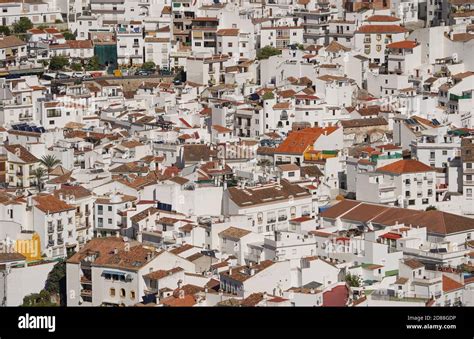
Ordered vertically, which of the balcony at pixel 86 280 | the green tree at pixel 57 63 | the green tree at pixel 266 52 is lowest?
the balcony at pixel 86 280

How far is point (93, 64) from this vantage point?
3372 cm

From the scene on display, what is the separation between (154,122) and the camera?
26.5 metres

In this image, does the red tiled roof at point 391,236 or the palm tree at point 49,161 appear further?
the palm tree at point 49,161

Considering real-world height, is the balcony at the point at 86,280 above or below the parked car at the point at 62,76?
below

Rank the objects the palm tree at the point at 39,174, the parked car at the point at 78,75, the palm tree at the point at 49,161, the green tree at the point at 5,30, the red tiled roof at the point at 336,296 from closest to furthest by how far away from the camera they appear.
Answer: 1. the red tiled roof at the point at 336,296
2. the palm tree at the point at 39,174
3. the palm tree at the point at 49,161
4. the parked car at the point at 78,75
5. the green tree at the point at 5,30

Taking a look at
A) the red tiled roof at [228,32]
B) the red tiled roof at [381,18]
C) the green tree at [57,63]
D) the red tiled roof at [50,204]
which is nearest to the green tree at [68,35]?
the green tree at [57,63]

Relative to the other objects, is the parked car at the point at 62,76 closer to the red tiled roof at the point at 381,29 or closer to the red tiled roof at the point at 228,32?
the red tiled roof at the point at 228,32

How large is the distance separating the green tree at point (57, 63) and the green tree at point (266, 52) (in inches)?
179

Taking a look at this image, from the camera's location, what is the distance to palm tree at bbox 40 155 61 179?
76.2 feet

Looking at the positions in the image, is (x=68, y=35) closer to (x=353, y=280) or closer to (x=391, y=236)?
(x=391, y=236)

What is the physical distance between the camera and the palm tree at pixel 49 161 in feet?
76.2

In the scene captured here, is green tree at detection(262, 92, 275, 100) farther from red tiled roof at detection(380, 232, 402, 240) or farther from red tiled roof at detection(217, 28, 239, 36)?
red tiled roof at detection(380, 232, 402, 240)

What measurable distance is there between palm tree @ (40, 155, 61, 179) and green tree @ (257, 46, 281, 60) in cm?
962

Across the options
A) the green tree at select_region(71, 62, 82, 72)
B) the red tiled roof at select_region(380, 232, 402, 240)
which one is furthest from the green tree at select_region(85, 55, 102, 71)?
the red tiled roof at select_region(380, 232, 402, 240)
